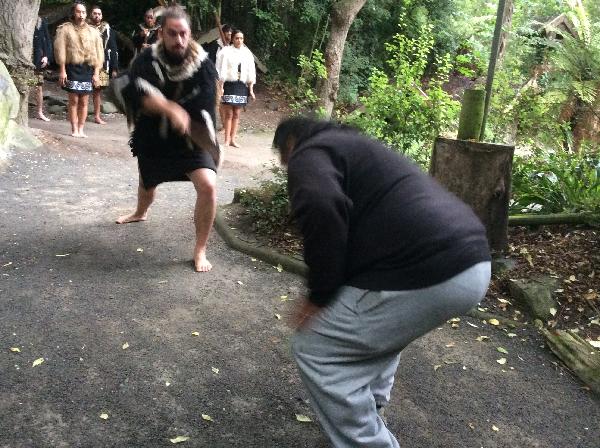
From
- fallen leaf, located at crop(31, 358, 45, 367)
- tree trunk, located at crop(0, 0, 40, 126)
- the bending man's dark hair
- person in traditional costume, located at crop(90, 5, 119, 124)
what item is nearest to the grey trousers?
the bending man's dark hair

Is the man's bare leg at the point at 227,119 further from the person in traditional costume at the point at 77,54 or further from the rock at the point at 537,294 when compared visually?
the rock at the point at 537,294

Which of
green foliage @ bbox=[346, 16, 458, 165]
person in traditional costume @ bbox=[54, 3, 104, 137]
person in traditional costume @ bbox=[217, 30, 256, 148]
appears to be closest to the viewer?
green foliage @ bbox=[346, 16, 458, 165]

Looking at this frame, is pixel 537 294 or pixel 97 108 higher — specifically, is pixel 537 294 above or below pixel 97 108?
below

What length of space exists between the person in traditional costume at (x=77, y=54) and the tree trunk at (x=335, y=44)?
4.97 meters

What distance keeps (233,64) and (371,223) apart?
8311 mm

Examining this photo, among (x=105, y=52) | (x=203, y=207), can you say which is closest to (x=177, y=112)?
(x=203, y=207)

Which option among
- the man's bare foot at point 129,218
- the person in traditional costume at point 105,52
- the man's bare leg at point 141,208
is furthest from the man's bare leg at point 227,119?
the man's bare foot at point 129,218

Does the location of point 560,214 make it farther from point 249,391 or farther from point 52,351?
point 52,351

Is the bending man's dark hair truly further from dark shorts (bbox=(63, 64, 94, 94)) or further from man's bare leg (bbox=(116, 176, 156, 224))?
dark shorts (bbox=(63, 64, 94, 94))

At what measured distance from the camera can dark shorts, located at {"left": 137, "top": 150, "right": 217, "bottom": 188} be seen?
4.12 m

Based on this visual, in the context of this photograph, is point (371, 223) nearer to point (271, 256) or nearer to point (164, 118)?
point (164, 118)

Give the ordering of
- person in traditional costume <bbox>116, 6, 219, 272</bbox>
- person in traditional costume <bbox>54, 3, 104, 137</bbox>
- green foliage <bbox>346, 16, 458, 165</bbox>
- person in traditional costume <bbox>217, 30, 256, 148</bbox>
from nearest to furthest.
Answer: person in traditional costume <bbox>116, 6, 219, 272</bbox>
green foliage <bbox>346, 16, 458, 165</bbox>
person in traditional costume <bbox>54, 3, 104, 137</bbox>
person in traditional costume <bbox>217, 30, 256, 148</bbox>

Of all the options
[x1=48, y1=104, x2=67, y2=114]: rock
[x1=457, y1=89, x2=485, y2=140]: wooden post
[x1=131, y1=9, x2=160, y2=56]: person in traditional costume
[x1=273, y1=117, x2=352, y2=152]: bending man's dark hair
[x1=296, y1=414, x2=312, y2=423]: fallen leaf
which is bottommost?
[x1=296, y1=414, x2=312, y2=423]: fallen leaf

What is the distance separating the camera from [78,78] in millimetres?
8531
